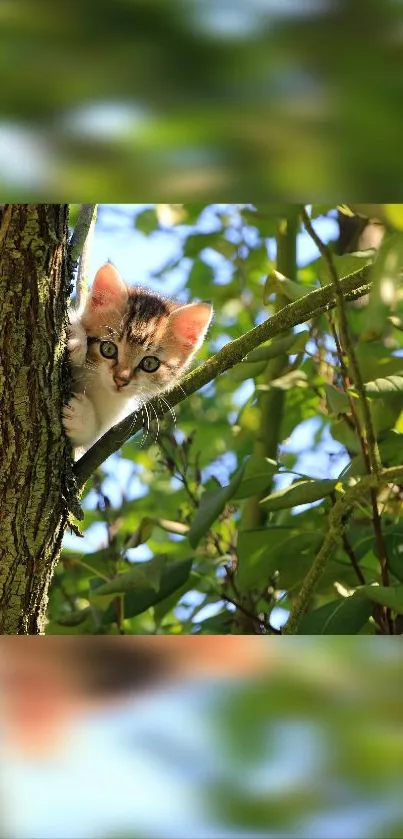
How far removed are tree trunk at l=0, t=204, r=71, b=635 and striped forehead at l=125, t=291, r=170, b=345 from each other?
875 millimetres

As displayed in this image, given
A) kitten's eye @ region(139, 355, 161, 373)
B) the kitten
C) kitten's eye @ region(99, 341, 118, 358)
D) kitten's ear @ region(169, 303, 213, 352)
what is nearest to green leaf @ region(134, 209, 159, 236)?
the kitten

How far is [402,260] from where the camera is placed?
28 cm

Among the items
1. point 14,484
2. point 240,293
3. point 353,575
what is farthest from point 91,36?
point 240,293

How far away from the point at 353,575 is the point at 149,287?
1.00 metres

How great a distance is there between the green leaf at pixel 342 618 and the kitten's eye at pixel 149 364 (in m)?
0.76

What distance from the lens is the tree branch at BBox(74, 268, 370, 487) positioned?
3.51ft

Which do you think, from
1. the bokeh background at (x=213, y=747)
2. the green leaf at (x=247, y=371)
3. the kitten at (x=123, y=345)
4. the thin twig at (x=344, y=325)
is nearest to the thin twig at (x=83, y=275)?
the kitten at (x=123, y=345)

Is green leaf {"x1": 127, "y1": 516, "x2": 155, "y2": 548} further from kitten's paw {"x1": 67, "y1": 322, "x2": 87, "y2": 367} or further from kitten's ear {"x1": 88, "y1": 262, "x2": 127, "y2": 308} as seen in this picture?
kitten's ear {"x1": 88, "y1": 262, "x2": 127, "y2": 308}

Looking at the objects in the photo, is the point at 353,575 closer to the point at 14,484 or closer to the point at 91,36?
the point at 14,484

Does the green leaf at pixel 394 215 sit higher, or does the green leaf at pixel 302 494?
the green leaf at pixel 302 494

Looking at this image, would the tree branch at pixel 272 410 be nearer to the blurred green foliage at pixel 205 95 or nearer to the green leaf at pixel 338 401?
the green leaf at pixel 338 401

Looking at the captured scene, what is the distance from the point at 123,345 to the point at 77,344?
20 centimetres

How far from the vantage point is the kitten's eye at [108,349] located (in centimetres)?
179

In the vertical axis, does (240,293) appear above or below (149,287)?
above
